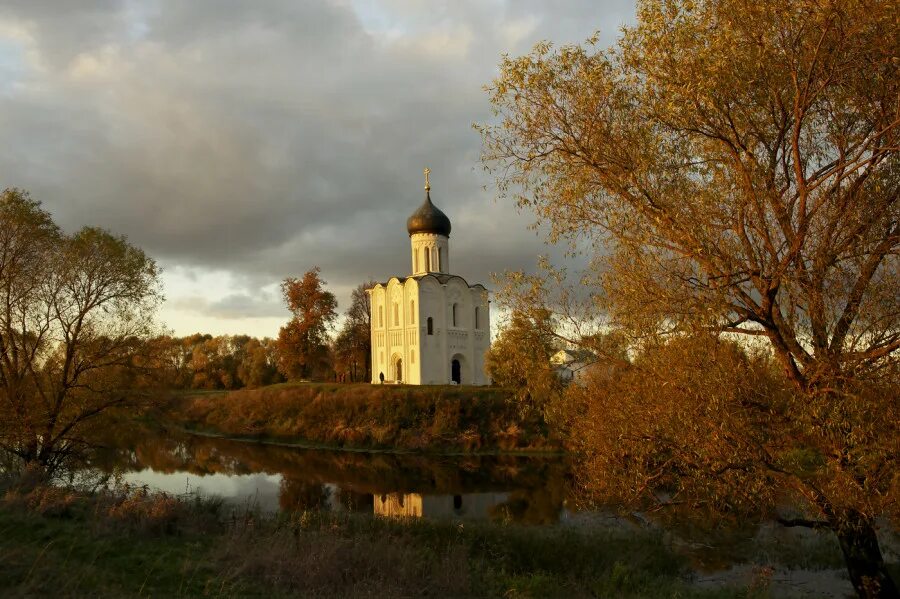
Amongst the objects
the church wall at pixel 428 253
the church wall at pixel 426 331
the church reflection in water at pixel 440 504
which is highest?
the church wall at pixel 428 253

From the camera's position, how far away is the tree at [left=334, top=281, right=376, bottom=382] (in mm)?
46312

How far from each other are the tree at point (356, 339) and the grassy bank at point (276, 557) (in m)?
35.4

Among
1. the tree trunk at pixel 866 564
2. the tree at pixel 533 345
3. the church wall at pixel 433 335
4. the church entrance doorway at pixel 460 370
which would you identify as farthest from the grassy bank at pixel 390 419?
the tree trunk at pixel 866 564

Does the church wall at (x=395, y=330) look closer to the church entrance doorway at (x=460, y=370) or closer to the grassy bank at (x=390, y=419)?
the church entrance doorway at (x=460, y=370)

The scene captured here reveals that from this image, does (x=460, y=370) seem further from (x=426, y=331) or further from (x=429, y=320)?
(x=429, y=320)

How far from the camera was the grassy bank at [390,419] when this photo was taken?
28.6m

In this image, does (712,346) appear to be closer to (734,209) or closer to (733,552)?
(734,209)

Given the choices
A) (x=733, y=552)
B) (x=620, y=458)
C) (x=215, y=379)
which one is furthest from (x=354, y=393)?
(x=215, y=379)

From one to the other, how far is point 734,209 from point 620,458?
3.27 m

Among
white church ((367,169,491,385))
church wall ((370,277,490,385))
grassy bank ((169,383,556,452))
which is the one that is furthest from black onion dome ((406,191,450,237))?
grassy bank ((169,383,556,452))

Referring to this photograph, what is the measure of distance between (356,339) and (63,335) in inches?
1201

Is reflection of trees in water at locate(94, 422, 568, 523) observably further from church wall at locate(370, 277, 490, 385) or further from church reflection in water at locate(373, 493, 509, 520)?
church wall at locate(370, 277, 490, 385)

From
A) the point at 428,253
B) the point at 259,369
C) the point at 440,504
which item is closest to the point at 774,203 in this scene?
the point at 440,504

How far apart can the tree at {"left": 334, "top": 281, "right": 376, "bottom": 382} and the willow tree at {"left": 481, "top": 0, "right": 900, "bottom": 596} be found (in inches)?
1504
